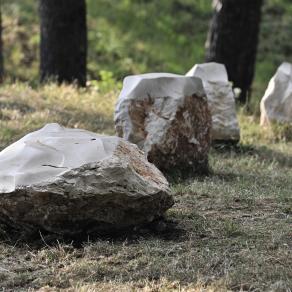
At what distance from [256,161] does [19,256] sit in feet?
11.7

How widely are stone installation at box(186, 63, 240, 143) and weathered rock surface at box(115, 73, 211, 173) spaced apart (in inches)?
52.4

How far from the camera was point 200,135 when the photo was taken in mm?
6316

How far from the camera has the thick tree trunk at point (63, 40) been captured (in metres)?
9.83

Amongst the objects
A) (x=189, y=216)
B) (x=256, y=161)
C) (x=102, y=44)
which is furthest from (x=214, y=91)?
(x=102, y=44)

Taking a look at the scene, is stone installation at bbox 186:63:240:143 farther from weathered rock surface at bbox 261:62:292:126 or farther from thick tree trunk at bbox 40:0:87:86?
thick tree trunk at bbox 40:0:87:86

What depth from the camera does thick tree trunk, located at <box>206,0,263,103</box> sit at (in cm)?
973

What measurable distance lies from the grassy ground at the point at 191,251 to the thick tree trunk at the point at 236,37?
4.15m

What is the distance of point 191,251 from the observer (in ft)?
13.4

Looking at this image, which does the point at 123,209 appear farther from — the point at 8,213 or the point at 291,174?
the point at 291,174

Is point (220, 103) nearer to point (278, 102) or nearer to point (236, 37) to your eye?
point (278, 102)

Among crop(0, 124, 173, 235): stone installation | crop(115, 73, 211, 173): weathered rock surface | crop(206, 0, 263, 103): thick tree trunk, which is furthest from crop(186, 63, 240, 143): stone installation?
crop(0, 124, 173, 235): stone installation

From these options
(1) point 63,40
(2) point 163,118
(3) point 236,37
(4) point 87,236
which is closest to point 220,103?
(2) point 163,118

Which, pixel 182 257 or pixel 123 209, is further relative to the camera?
pixel 123 209

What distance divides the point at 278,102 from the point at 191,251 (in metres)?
4.65
